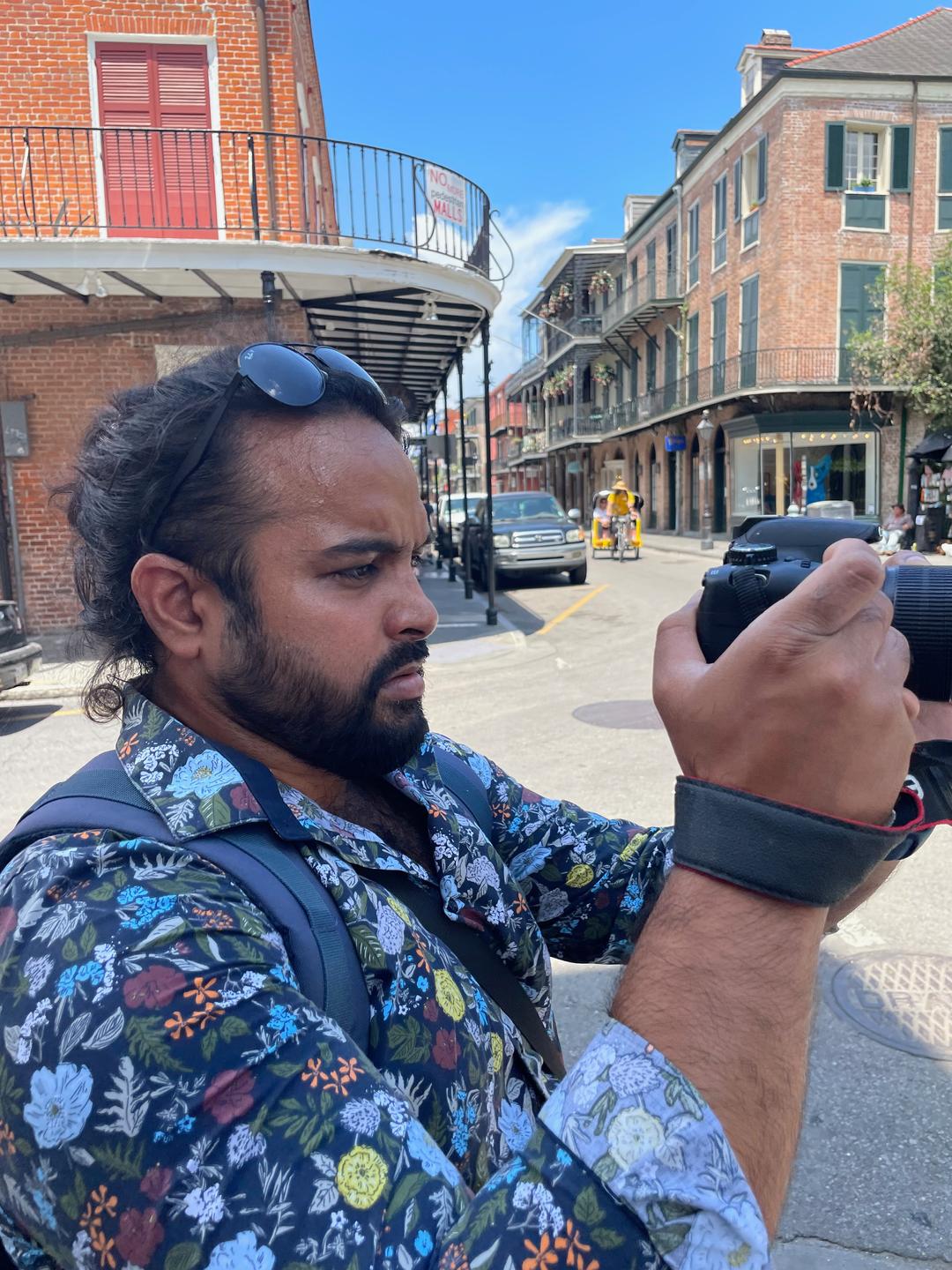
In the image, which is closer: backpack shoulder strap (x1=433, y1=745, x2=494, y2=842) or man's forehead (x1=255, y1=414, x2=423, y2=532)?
man's forehead (x1=255, y1=414, x2=423, y2=532)

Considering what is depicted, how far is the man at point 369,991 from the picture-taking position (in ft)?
2.30

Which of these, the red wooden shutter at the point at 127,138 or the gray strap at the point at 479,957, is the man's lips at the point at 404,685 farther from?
the red wooden shutter at the point at 127,138

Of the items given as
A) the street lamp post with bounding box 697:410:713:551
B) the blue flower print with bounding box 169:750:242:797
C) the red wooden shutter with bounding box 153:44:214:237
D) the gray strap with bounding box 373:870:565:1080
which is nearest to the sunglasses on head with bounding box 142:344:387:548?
the blue flower print with bounding box 169:750:242:797

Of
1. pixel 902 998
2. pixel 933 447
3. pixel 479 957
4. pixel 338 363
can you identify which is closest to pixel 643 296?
pixel 933 447

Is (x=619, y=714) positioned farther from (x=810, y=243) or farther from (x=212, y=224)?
(x=810, y=243)

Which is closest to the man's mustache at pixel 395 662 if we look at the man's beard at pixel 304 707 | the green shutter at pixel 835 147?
the man's beard at pixel 304 707

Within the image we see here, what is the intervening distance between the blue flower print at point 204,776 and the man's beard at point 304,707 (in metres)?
0.11

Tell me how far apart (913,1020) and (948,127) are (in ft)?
95.6

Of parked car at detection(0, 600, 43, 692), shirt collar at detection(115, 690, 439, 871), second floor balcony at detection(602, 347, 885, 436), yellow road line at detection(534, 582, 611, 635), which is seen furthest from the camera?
second floor balcony at detection(602, 347, 885, 436)

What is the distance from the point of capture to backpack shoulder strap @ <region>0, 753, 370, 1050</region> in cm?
87

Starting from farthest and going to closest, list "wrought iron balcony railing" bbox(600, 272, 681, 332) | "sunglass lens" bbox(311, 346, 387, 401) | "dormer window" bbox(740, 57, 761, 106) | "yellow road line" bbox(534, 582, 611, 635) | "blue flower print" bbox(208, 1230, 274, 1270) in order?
"wrought iron balcony railing" bbox(600, 272, 681, 332)
"dormer window" bbox(740, 57, 761, 106)
"yellow road line" bbox(534, 582, 611, 635)
"sunglass lens" bbox(311, 346, 387, 401)
"blue flower print" bbox(208, 1230, 274, 1270)

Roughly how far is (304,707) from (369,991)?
1.19 feet

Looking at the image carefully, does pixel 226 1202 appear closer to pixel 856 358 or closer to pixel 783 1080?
pixel 783 1080

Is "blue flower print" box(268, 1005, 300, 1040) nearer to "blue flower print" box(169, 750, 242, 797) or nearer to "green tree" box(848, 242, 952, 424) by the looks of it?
"blue flower print" box(169, 750, 242, 797)
